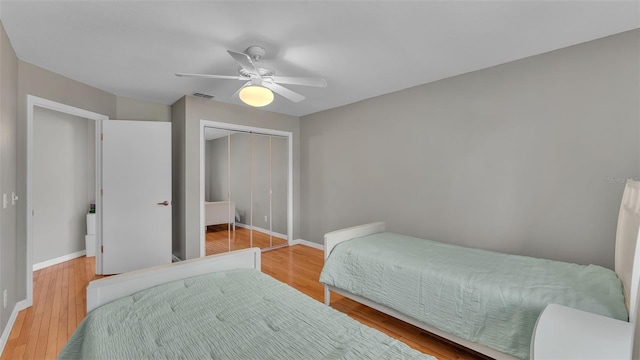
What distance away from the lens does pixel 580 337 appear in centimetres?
120

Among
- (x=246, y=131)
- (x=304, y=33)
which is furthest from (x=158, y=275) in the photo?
(x=246, y=131)

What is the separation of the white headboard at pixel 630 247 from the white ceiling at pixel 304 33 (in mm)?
1259

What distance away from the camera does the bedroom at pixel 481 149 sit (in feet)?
6.98

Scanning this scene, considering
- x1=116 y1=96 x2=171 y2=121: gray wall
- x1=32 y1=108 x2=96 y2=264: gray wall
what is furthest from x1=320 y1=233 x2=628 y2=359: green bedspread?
x1=32 y1=108 x2=96 y2=264: gray wall

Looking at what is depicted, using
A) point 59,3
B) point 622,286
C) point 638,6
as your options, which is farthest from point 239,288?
point 638,6

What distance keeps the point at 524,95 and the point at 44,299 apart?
5.01 metres

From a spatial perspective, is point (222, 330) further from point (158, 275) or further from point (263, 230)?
point (263, 230)

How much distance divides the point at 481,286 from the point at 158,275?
6.62 ft

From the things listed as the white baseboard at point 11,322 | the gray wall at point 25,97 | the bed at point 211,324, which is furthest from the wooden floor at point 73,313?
the bed at point 211,324

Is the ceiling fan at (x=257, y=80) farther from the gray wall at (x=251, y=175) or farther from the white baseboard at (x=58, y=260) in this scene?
the white baseboard at (x=58, y=260)

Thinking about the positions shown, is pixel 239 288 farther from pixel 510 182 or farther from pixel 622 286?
pixel 510 182

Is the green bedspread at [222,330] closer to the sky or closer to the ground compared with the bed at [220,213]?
closer to the ground

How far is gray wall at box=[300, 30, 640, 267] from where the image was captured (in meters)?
2.13

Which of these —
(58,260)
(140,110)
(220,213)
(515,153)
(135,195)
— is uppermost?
(140,110)
